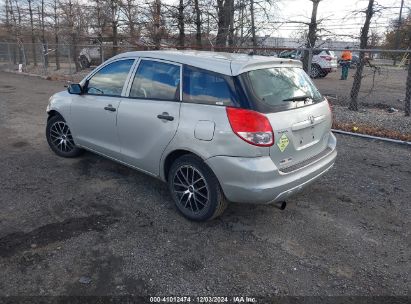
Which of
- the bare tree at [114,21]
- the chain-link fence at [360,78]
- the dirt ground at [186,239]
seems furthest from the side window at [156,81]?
the bare tree at [114,21]

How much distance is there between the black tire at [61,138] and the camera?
17.7 feet

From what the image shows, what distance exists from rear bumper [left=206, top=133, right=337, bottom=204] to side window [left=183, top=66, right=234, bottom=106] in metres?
0.57

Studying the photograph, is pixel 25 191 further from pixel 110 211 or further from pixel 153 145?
pixel 153 145

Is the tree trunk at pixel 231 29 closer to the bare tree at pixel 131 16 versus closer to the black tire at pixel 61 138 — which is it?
the bare tree at pixel 131 16

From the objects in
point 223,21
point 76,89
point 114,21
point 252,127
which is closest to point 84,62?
point 114,21

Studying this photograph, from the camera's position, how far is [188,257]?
314 centimetres

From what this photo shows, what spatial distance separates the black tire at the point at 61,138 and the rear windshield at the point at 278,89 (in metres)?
3.17

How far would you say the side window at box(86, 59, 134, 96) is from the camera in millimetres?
4348

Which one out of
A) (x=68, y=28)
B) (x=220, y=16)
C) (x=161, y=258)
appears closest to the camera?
(x=161, y=258)

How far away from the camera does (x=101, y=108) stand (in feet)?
14.8

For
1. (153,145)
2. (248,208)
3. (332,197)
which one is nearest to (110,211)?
(153,145)

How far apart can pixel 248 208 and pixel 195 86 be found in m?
1.52

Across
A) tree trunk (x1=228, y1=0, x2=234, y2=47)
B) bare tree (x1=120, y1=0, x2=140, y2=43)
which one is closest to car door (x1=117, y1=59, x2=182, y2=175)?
tree trunk (x1=228, y1=0, x2=234, y2=47)

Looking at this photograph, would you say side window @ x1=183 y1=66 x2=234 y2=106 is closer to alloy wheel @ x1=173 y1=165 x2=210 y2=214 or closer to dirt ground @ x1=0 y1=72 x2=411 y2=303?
alloy wheel @ x1=173 y1=165 x2=210 y2=214
